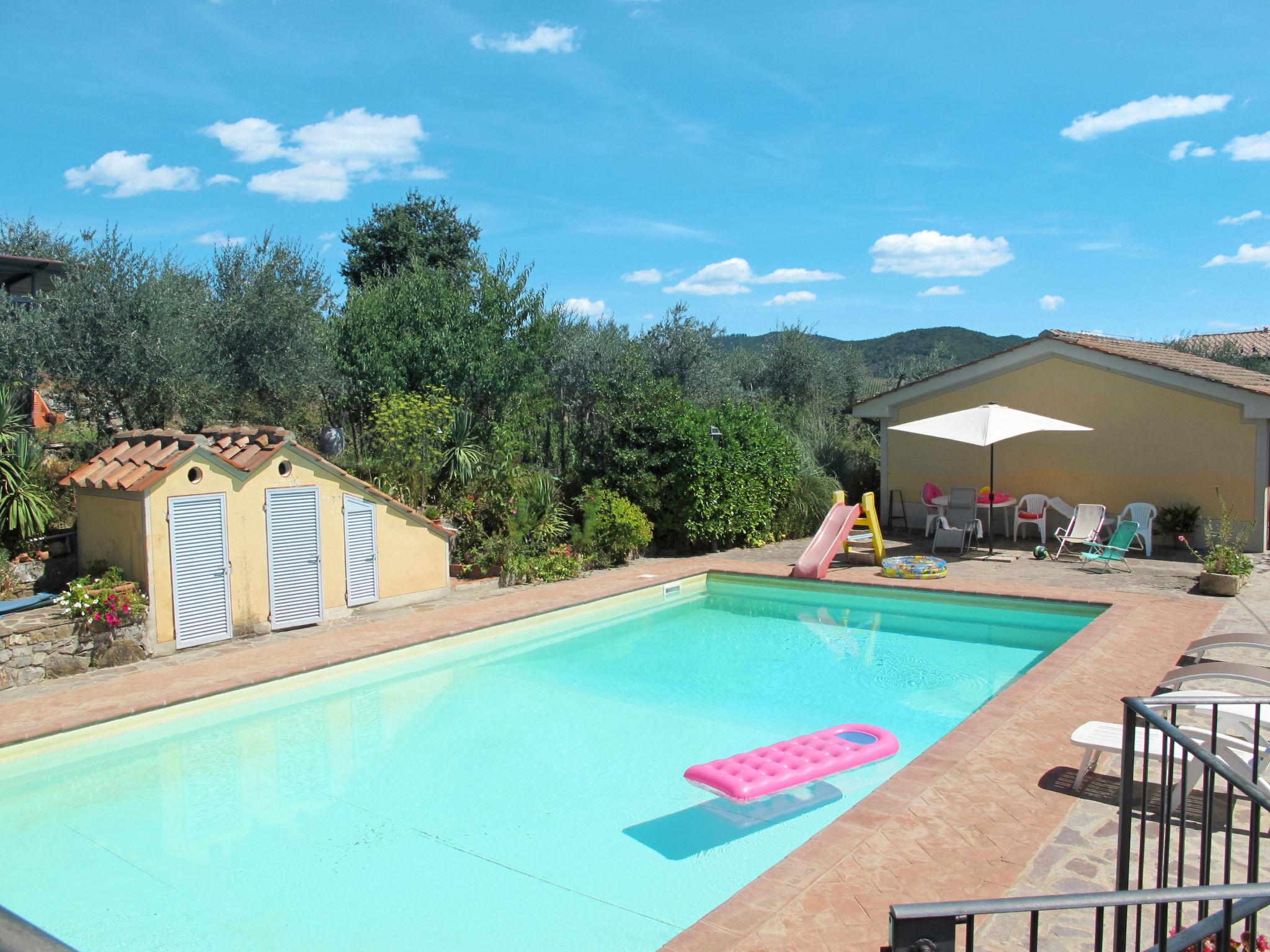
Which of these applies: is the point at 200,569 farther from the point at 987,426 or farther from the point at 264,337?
the point at 987,426

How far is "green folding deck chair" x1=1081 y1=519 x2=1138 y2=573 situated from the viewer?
14914 millimetres

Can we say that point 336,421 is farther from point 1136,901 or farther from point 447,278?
point 1136,901

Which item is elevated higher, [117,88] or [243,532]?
[117,88]

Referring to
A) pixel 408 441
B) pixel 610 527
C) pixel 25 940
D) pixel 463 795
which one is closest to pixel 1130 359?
pixel 610 527

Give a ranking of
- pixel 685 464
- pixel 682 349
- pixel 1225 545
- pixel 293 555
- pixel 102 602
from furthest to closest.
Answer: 1. pixel 682 349
2. pixel 685 464
3. pixel 1225 545
4. pixel 293 555
5. pixel 102 602

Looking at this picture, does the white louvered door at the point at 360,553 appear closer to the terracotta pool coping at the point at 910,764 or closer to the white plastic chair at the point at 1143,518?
the terracotta pool coping at the point at 910,764

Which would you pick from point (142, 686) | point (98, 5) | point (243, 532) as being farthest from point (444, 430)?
point (98, 5)

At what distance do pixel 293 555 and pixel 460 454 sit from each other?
4.33 meters

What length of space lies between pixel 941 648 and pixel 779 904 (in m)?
7.89

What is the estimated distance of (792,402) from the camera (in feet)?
93.0

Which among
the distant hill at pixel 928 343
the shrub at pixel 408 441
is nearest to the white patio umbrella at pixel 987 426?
the shrub at pixel 408 441

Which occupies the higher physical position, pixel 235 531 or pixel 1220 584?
pixel 235 531

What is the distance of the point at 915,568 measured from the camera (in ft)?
46.9

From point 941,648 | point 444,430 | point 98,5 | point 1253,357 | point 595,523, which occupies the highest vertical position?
point 98,5
